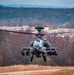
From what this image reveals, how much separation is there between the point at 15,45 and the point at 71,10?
2564 centimetres

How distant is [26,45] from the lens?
221ft

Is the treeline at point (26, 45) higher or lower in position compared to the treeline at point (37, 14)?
lower

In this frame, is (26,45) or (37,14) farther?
(37,14)

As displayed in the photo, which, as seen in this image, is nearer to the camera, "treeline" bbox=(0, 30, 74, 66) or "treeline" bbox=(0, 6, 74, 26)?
"treeline" bbox=(0, 30, 74, 66)

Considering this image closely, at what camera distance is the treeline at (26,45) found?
62.7 meters

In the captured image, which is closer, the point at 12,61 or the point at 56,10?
the point at 12,61

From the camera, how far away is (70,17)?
85062 millimetres

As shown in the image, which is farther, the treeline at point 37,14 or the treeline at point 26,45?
the treeline at point 37,14

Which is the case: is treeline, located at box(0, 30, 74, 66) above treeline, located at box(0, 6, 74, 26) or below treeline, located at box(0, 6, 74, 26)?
below

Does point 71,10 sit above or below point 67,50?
above

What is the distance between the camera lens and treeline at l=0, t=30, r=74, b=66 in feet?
206

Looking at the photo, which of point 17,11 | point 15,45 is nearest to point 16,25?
point 15,45

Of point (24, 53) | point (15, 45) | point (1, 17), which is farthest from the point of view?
point (1, 17)

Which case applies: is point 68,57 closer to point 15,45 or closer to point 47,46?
point 15,45
